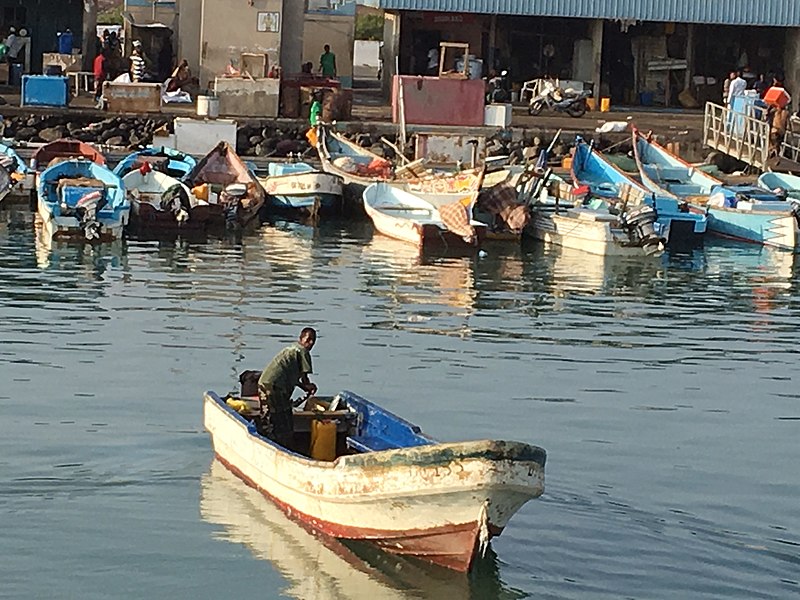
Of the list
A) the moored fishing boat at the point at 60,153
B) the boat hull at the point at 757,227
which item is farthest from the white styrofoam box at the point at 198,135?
the boat hull at the point at 757,227

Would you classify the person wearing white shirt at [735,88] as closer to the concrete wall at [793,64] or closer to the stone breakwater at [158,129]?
the stone breakwater at [158,129]

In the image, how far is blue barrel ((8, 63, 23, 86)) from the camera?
4791 cm

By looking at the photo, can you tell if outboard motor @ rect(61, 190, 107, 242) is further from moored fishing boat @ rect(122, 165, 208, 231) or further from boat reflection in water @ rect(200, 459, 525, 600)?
boat reflection in water @ rect(200, 459, 525, 600)

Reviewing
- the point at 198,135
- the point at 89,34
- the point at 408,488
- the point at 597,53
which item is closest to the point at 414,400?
the point at 408,488

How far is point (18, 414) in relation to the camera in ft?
60.7

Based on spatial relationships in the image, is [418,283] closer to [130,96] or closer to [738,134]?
[738,134]

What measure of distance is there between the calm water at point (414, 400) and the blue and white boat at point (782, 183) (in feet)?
12.3

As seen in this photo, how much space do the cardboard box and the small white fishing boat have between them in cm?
876

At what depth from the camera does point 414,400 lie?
65.5ft

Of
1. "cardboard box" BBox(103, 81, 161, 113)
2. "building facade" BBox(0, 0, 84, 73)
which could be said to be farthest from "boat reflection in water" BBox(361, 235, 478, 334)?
"building facade" BBox(0, 0, 84, 73)

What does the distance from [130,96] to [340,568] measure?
97.8 feet

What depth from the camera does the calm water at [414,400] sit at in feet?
46.3

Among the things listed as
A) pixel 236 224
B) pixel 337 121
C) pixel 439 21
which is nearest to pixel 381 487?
pixel 236 224

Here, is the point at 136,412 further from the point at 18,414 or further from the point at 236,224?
the point at 236,224
